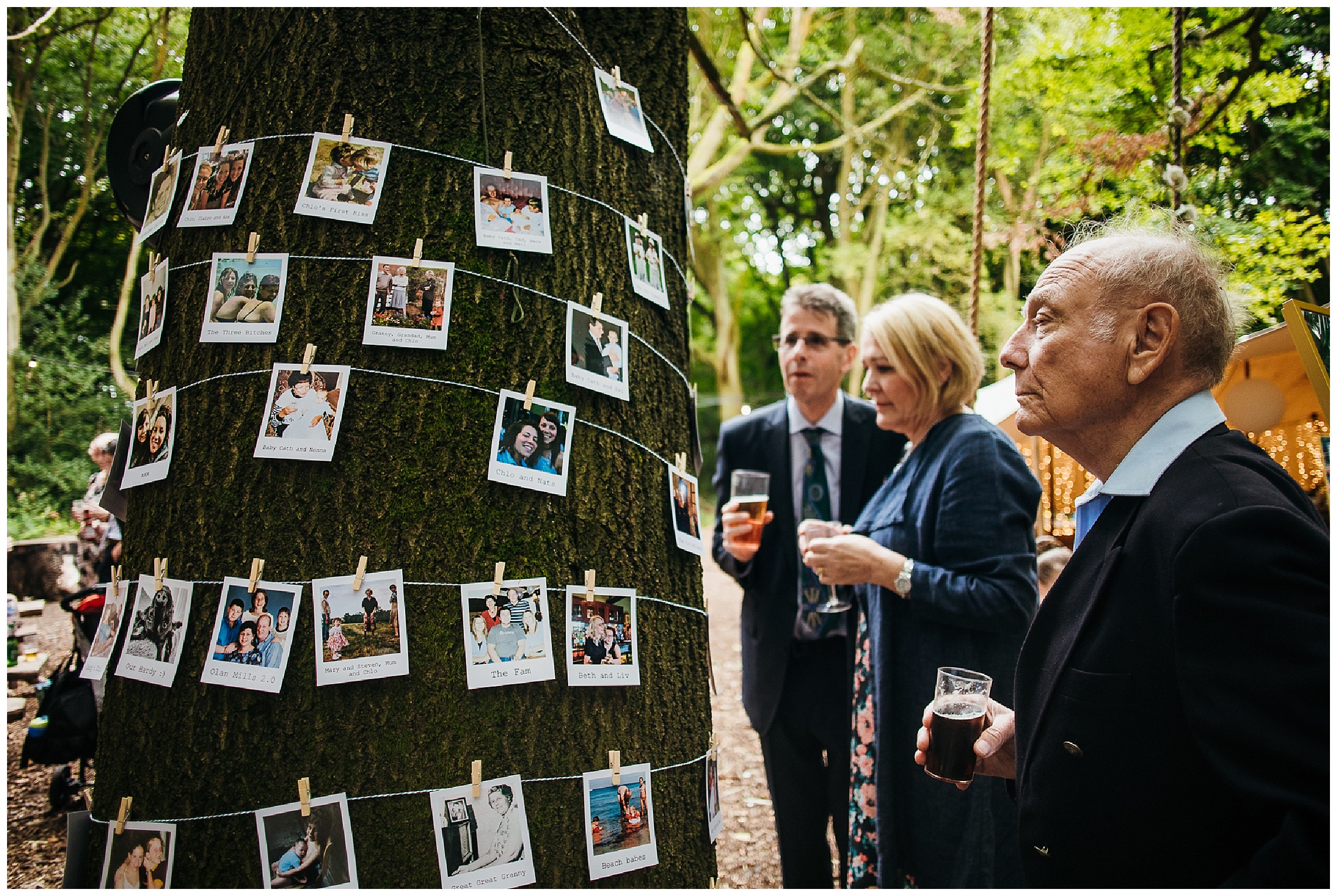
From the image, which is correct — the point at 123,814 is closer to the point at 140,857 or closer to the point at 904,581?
the point at 140,857

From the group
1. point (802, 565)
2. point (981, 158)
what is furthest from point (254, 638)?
point (981, 158)

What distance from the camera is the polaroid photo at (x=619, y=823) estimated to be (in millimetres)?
1434

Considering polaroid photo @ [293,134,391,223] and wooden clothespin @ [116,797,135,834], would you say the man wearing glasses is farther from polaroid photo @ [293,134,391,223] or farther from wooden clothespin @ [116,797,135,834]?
wooden clothespin @ [116,797,135,834]

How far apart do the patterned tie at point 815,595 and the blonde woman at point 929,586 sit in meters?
0.26

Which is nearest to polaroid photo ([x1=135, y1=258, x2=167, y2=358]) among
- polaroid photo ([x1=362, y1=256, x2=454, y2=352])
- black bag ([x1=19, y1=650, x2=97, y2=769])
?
polaroid photo ([x1=362, y1=256, x2=454, y2=352])

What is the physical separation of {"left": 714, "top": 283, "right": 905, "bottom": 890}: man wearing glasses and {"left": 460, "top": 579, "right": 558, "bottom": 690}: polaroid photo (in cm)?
121

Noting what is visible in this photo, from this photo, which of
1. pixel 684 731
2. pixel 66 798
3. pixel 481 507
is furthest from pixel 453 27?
pixel 66 798

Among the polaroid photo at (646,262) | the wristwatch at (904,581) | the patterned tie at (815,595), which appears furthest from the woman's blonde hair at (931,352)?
the polaroid photo at (646,262)

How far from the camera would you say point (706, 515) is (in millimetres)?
19750

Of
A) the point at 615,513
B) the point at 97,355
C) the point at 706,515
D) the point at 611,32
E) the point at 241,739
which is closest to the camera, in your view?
the point at 241,739

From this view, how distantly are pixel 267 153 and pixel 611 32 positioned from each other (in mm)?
773

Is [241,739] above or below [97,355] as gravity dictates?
below

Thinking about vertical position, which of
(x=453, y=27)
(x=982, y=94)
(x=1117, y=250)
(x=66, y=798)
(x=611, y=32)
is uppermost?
(x=982, y=94)

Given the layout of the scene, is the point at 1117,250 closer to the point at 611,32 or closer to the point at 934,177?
the point at 611,32
